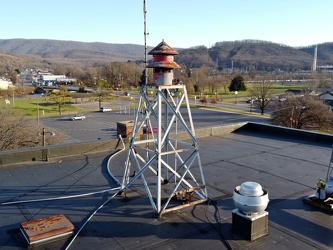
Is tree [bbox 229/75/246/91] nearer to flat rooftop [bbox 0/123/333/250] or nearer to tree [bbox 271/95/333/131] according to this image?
tree [bbox 271/95/333/131]

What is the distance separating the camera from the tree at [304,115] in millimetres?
45844

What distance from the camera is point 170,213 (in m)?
8.62

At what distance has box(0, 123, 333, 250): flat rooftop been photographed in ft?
23.9

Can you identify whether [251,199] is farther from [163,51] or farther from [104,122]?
[104,122]

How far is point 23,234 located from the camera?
723 centimetres

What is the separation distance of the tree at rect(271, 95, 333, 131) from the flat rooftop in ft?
108

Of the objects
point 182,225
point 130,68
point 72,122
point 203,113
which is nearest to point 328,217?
point 182,225

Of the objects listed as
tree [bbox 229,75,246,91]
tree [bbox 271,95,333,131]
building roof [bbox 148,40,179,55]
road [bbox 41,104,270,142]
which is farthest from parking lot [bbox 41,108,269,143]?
tree [bbox 229,75,246,91]

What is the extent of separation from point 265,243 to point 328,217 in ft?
8.06

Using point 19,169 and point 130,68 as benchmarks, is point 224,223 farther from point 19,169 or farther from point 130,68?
point 130,68

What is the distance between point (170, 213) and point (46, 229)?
3.09 metres

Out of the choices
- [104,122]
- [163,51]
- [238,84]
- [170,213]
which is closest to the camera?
[170,213]

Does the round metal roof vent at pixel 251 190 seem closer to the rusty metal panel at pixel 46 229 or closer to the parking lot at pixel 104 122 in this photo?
the rusty metal panel at pixel 46 229

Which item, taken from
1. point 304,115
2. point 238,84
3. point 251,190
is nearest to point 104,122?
point 304,115
